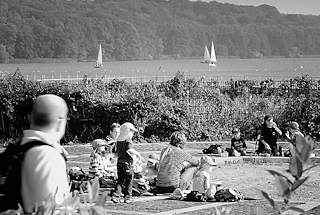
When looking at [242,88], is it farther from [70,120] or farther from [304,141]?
[304,141]

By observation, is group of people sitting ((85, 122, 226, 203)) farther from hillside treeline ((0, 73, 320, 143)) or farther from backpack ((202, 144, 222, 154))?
hillside treeline ((0, 73, 320, 143))

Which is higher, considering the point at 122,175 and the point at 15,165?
the point at 15,165

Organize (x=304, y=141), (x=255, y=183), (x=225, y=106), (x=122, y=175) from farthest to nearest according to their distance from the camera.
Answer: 1. (x=225, y=106)
2. (x=255, y=183)
3. (x=122, y=175)
4. (x=304, y=141)

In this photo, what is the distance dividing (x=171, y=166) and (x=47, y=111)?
920 cm

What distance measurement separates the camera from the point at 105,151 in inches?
596

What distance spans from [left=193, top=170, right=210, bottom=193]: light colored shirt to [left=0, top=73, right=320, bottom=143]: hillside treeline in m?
9.95

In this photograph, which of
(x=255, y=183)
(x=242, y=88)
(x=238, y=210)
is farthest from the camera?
(x=242, y=88)

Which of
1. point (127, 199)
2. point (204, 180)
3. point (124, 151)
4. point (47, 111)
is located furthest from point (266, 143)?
point (47, 111)

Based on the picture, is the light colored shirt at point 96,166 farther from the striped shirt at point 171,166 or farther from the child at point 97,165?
the striped shirt at point 171,166

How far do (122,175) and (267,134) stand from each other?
8277mm

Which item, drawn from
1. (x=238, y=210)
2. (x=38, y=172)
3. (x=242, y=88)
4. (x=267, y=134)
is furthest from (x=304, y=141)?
(x=242, y=88)

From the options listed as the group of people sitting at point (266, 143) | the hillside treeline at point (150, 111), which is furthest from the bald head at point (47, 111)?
the hillside treeline at point (150, 111)

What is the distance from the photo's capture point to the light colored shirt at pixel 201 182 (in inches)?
492

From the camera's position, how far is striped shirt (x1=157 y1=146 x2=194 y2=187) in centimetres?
1310
